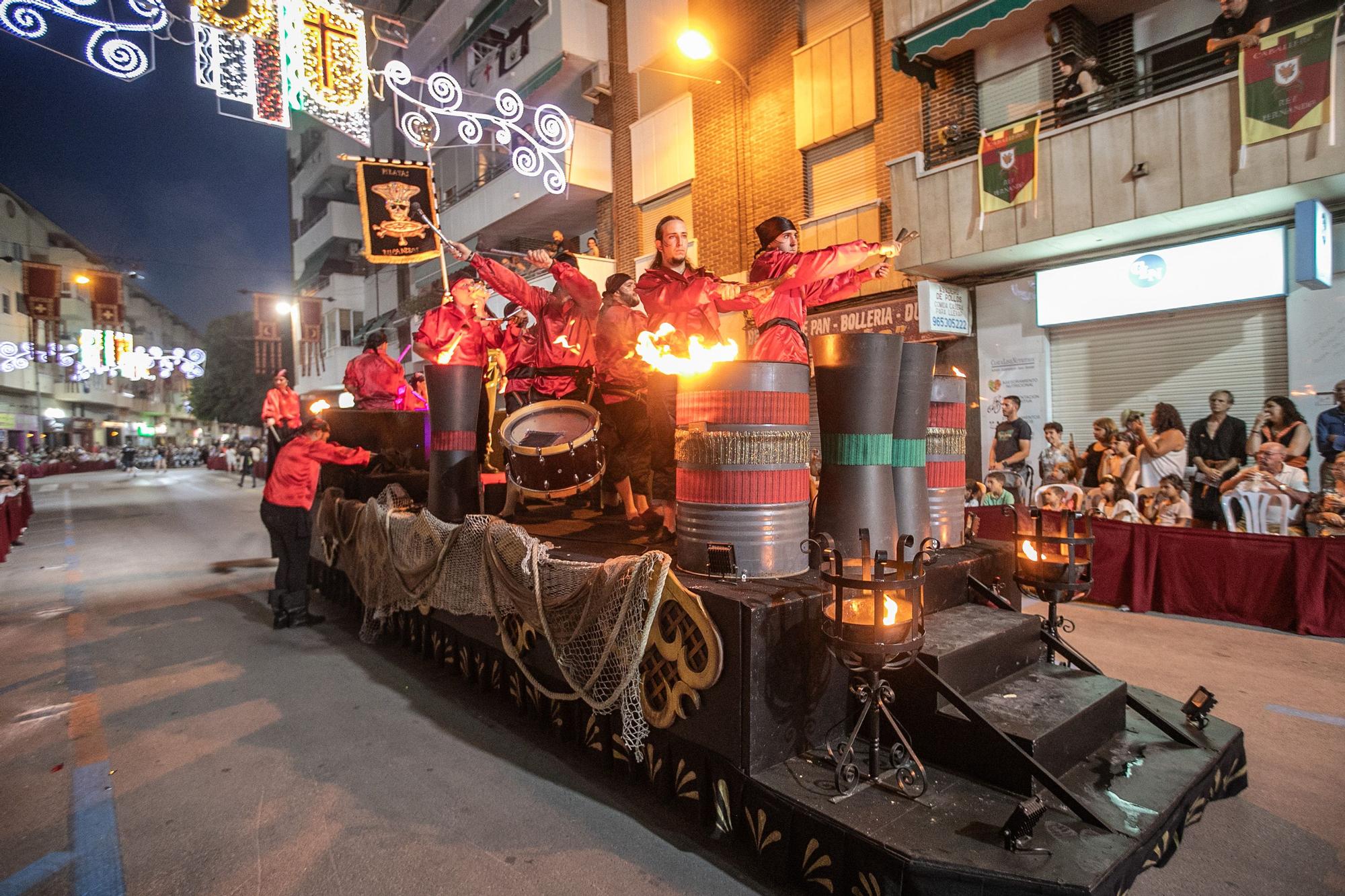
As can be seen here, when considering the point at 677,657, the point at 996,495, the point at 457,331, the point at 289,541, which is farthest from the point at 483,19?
the point at 677,657

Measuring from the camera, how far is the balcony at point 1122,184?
8586mm

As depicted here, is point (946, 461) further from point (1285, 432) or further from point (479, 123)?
point (479, 123)

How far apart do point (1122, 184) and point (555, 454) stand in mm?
9061

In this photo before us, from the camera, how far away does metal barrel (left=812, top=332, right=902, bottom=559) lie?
12.1 ft

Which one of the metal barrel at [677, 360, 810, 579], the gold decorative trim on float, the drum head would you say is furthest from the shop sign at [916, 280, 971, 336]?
the gold decorative trim on float

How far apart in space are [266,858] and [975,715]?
3.19 metres

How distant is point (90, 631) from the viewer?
729cm

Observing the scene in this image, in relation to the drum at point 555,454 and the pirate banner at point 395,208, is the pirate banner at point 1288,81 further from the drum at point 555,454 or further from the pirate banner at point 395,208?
the pirate banner at point 395,208

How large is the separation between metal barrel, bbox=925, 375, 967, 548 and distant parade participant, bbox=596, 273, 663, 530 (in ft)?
6.63

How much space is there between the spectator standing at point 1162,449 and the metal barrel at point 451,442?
28.8 feet

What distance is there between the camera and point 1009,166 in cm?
1082

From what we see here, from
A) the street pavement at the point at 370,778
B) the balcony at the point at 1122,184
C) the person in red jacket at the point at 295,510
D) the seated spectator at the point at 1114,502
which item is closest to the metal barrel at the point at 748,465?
the street pavement at the point at 370,778

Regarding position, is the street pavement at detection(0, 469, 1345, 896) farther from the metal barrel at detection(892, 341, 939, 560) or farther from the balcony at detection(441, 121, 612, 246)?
the balcony at detection(441, 121, 612, 246)

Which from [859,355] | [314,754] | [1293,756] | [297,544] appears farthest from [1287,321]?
[297,544]
